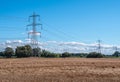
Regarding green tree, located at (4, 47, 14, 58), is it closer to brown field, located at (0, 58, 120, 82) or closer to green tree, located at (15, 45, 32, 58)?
green tree, located at (15, 45, 32, 58)

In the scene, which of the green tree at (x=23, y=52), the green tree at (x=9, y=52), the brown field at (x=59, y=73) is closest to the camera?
the brown field at (x=59, y=73)

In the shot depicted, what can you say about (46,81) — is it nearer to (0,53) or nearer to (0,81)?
(0,81)

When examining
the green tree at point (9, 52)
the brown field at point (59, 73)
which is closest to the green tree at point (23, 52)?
the green tree at point (9, 52)

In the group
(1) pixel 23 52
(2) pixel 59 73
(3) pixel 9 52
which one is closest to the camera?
(2) pixel 59 73

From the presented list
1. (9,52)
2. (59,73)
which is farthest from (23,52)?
(59,73)

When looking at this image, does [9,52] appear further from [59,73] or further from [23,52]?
[59,73]

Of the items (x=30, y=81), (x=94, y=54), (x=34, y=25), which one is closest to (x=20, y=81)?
(x=30, y=81)

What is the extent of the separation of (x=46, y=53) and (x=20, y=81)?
13886 centimetres

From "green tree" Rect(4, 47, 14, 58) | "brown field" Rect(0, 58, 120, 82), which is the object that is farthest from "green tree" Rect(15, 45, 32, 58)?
"brown field" Rect(0, 58, 120, 82)

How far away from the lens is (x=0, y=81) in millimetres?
18250

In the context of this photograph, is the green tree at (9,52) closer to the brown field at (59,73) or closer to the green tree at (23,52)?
the green tree at (23,52)

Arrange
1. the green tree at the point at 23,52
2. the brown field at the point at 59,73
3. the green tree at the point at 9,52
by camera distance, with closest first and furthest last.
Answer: the brown field at the point at 59,73
the green tree at the point at 23,52
the green tree at the point at 9,52

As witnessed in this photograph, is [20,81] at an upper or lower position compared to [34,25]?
lower

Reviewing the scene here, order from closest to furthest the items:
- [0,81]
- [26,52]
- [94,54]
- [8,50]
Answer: [0,81], [26,52], [94,54], [8,50]
